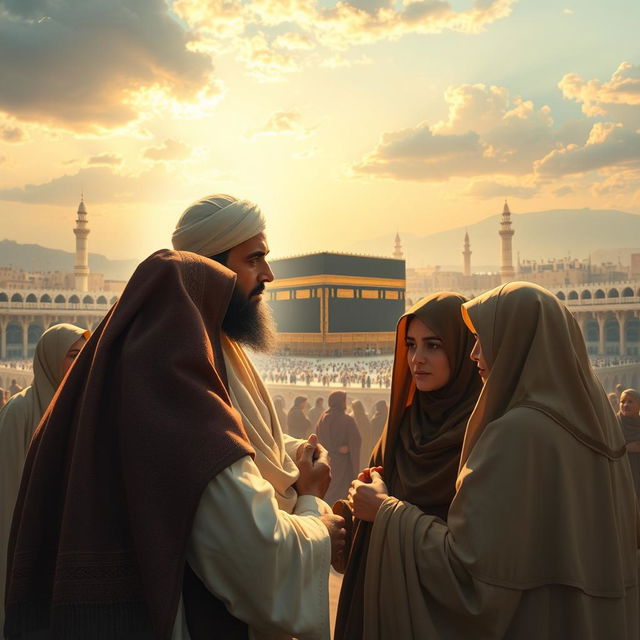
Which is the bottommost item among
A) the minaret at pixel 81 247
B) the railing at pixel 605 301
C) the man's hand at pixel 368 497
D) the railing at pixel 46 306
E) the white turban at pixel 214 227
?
the man's hand at pixel 368 497

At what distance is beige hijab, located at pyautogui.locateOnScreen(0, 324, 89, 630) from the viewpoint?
52.8 inches

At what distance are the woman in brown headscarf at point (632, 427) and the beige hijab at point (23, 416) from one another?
251 cm

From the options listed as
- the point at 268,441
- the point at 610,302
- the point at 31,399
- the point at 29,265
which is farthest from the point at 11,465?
the point at 29,265

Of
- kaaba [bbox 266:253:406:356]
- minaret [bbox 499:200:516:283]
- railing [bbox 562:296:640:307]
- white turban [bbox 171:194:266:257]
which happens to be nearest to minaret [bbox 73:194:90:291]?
kaaba [bbox 266:253:406:356]

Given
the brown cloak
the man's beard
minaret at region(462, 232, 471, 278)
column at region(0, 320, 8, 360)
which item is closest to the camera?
the brown cloak

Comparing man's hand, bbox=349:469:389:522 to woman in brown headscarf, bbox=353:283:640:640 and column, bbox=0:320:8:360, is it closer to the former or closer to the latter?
woman in brown headscarf, bbox=353:283:640:640

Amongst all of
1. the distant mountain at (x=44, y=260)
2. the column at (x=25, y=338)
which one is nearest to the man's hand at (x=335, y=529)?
the column at (x=25, y=338)

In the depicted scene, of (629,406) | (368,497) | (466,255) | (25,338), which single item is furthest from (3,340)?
(466,255)

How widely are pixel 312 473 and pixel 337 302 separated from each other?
807 inches

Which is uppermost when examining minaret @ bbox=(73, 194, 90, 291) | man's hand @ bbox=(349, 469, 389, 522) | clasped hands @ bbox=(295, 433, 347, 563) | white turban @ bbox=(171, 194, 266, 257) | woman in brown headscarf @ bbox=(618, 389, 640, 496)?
minaret @ bbox=(73, 194, 90, 291)

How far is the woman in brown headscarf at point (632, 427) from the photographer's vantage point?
2.78 m

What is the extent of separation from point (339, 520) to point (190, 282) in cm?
40

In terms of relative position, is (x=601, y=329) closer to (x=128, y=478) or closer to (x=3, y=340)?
(x=3, y=340)

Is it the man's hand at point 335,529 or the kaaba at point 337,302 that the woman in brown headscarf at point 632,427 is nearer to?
the man's hand at point 335,529
